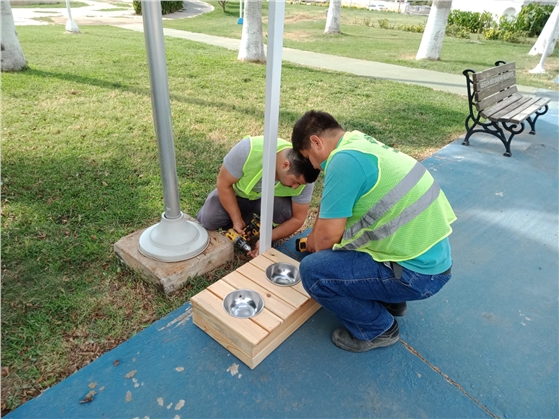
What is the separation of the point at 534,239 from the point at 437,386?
190 centimetres

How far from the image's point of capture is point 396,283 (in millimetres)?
1695

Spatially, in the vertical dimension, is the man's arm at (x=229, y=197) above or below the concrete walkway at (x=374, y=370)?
above

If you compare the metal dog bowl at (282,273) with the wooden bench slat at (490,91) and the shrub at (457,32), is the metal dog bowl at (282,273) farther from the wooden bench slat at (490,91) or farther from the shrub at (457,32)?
the shrub at (457,32)

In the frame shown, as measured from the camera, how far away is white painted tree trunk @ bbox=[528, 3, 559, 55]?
1029 cm

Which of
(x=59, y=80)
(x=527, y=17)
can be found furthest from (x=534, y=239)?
(x=527, y=17)

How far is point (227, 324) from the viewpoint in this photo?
1781 mm

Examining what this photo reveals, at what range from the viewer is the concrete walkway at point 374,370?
1.68 metres

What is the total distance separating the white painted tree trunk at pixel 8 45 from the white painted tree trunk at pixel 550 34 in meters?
12.1

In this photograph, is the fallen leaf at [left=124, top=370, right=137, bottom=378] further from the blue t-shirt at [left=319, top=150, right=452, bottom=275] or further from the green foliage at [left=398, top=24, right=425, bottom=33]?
the green foliage at [left=398, top=24, right=425, bottom=33]

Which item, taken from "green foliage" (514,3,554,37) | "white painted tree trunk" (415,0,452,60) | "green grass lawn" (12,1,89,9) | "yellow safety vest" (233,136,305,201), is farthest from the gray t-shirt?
"green grass lawn" (12,1,89,9)

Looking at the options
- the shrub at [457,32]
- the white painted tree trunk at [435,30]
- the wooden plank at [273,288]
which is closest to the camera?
the wooden plank at [273,288]

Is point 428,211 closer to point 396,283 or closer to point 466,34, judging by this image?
point 396,283

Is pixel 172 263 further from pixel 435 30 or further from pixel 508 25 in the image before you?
pixel 508 25

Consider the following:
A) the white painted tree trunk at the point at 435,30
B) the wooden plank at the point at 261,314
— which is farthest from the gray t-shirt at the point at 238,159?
the white painted tree trunk at the point at 435,30
